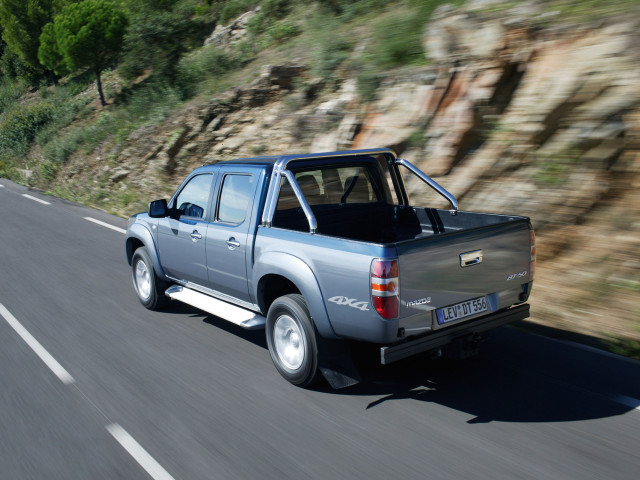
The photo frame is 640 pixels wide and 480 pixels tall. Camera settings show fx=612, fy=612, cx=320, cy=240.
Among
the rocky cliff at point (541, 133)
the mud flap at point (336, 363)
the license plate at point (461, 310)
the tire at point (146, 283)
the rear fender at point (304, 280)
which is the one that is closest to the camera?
the license plate at point (461, 310)

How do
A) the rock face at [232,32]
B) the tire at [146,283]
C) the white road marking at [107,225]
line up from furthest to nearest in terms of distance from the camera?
the rock face at [232,32] → the white road marking at [107,225] → the tire at [146,283]

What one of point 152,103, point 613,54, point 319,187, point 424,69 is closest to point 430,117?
point 424,69

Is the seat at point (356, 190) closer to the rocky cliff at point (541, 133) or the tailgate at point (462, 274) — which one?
the tailgate at point (462, 274)

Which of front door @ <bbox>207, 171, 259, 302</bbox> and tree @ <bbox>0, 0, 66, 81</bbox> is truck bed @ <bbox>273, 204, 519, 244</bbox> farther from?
tree @ <bbox>0, 0, 66, 81</bbox>

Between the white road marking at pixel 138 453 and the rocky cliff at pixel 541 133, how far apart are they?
4.21 m

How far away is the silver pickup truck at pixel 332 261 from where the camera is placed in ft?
13.8

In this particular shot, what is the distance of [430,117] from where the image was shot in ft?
31.3

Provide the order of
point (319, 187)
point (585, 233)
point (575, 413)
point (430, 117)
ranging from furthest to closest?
point (430, 117)
point (585, 233)
point (319, 187)
point (575, 413)

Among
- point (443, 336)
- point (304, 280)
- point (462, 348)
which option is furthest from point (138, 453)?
point (462, 348)

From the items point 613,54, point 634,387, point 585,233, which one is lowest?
point 634,387

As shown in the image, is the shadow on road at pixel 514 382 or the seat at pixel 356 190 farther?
the seat at pixel 356 190

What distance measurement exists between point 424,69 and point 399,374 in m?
6.28

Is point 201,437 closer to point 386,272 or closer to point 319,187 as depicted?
point 386,272

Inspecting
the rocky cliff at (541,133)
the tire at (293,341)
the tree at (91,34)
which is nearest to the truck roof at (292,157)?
the tire at (293,341)
